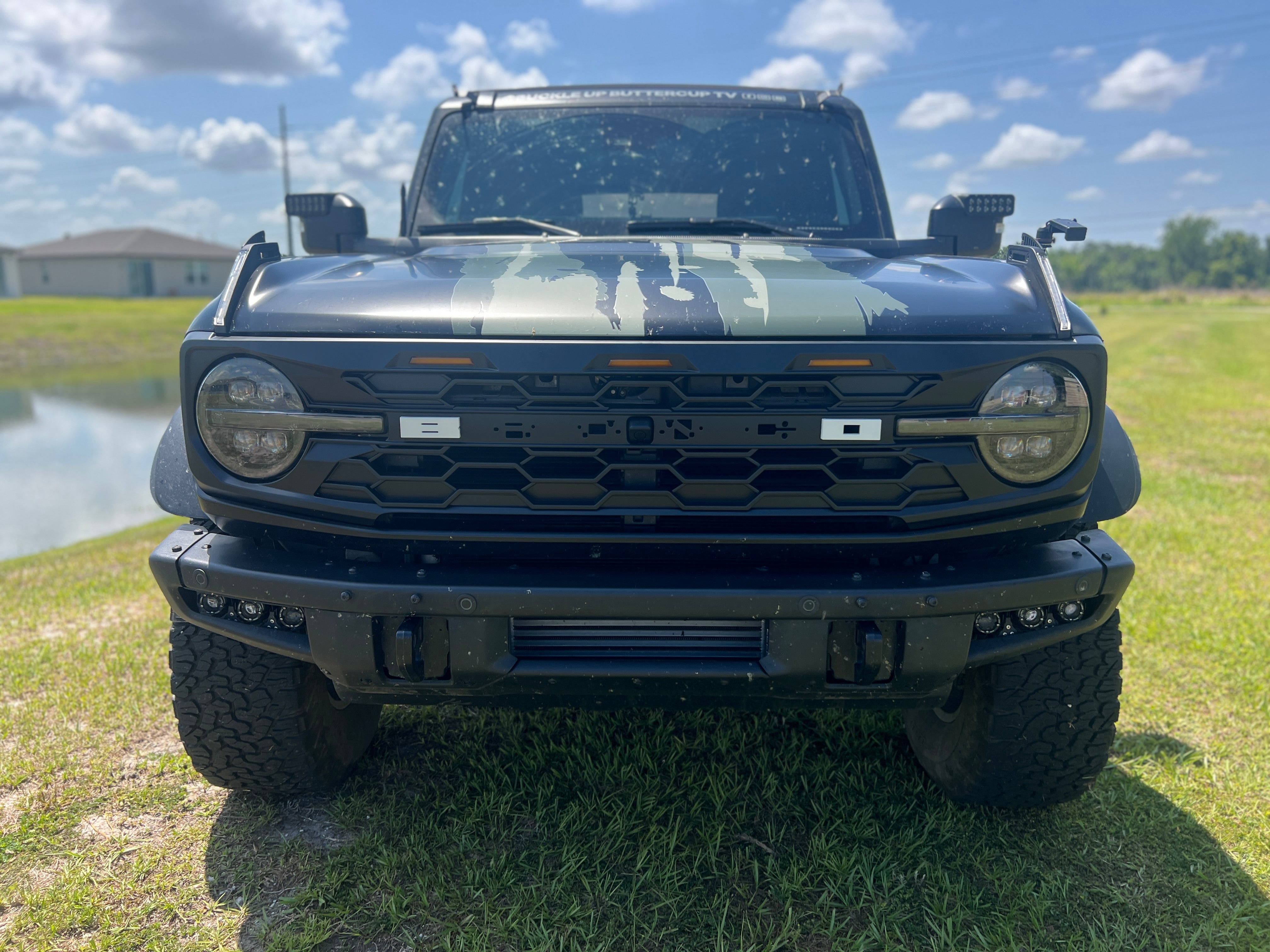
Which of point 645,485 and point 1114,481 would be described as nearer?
point 645,485

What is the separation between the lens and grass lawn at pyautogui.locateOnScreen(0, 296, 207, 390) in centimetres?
2372

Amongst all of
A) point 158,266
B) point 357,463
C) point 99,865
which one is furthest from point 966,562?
point 158,266

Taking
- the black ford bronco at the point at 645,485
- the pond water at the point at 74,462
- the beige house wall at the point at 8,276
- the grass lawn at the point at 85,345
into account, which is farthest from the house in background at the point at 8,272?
the black ford bronco at the point at 645,485

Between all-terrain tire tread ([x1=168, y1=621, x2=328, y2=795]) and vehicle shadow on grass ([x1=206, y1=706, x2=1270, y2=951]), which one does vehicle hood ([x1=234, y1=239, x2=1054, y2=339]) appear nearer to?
all-terrain tire tread ([x1=168, y1=621, x2=328, y2=795])

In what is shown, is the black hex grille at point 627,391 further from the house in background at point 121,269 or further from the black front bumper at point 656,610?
the house in background at point 121,269

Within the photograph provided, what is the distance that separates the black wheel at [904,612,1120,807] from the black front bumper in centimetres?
30

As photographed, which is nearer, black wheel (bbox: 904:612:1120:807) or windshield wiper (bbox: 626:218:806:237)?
black wheel (bbox: 904:612:1120:807)

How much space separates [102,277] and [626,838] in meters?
67.1

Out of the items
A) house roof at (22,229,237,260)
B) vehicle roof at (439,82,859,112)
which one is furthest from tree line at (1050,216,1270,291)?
vehicle roof at (439,82,859,112)

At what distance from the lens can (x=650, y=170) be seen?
11.9 feet

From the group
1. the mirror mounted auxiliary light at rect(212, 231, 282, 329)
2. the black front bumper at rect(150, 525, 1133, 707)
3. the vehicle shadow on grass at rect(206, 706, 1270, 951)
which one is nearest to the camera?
the black front bumper at rect(150, 525, 1133, 707)

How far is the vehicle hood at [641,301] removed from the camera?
6.72 feet

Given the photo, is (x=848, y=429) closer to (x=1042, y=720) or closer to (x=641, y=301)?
(x=641, y=301)

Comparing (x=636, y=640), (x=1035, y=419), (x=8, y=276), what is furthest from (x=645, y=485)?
(x=8, y=276)
